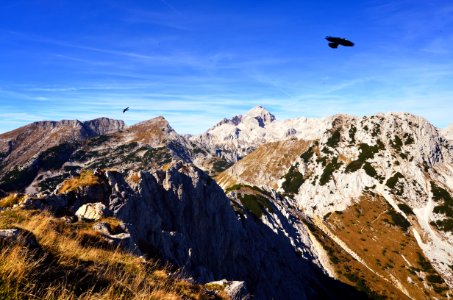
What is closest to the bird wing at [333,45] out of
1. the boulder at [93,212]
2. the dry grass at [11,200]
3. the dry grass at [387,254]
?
the boulder at [93,212]

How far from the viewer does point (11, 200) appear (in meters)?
34.5

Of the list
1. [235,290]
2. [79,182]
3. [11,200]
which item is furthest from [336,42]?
[79,182]

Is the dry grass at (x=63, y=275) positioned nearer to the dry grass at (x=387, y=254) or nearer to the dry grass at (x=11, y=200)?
the dry grass at (x=11, y=200)

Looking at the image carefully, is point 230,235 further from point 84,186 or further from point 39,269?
point 39,269

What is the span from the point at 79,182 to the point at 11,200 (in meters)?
14.8

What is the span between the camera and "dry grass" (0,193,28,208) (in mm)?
33906

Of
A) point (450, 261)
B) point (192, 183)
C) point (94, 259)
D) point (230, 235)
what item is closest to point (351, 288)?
point (450, 261)

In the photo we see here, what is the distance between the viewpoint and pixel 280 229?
152 m

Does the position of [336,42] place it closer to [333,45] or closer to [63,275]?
[333,45]

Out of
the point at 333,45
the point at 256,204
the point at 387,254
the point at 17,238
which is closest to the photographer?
the point at 17,238

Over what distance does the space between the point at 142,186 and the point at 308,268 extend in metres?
99.7

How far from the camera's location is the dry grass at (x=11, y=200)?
33906mm

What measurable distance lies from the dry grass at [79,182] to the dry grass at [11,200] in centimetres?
1008

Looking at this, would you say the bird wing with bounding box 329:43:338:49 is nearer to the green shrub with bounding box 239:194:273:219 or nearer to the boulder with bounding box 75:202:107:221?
the boulder with bounding box 75:202:107:221
